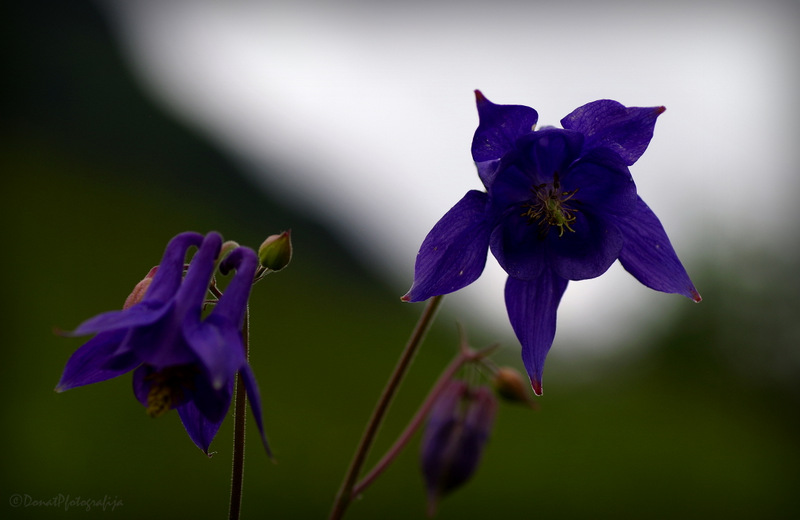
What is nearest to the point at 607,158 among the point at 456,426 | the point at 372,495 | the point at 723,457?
the point at 456,426

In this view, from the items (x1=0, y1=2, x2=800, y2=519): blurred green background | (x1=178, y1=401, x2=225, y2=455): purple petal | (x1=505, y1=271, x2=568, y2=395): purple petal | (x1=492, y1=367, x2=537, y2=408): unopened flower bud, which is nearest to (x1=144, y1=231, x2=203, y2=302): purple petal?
(x1=178, y1=401, x2=225, y2=455): purple petal

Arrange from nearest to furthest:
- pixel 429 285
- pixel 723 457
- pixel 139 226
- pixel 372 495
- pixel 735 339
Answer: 1. pixel 429 285
2. pixel 372 495
3. pixel 139 226
4. pixel 723 457
5. pixel 735 339

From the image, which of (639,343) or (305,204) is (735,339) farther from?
(305,204)

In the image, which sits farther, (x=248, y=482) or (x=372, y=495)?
(x=372, y=495)

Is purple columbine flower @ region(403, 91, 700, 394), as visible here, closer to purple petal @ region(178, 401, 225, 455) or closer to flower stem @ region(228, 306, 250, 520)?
flower stem @ region(228, 306, 250, 520)

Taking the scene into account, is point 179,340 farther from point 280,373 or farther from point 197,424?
point 280,373

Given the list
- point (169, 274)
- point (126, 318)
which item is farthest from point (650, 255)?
point (126, 318)
